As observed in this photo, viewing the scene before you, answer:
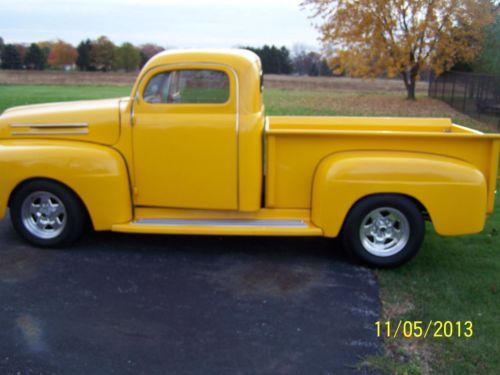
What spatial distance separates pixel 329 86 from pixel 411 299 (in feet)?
98.5

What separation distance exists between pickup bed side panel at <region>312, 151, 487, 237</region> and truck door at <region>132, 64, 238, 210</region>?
0.98m

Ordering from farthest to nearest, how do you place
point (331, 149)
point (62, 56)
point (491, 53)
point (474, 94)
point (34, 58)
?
point (62, 56) → point (34, 58) → point (491, 53) → point (474, 94) → point (331, 149)

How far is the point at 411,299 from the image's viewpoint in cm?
461

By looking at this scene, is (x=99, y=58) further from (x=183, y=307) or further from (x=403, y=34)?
(x=183, y=307)

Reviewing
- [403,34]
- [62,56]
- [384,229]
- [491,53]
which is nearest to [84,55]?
[62,56]

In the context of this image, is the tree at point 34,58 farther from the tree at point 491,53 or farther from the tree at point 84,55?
the tree at point 491,53

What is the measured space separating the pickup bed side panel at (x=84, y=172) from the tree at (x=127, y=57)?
42227 mm

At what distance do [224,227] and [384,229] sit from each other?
1.56 metres

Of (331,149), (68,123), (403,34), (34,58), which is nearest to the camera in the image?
(331,149)

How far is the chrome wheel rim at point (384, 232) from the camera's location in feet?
16.9

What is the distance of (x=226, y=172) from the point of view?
522 cm

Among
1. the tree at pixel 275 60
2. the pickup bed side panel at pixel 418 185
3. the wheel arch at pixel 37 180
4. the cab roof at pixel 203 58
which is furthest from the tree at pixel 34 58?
the pickup bed side panel at pixel 418 185

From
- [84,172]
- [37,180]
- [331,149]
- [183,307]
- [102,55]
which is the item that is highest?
[102,55]

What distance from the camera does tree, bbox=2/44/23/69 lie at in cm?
4534
